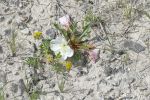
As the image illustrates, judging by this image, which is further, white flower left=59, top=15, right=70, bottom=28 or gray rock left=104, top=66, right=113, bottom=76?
white flower left=59, top=15, right=70, bottom=28

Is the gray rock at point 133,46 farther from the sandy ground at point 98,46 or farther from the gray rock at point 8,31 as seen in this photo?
the gray rock at point 8,31

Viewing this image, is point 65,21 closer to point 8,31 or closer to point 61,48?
point 61,48

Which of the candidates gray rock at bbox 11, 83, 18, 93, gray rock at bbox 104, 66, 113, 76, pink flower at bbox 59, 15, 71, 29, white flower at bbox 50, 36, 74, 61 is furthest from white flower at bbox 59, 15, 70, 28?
gray rock at bbox 11, 83, 18, 93

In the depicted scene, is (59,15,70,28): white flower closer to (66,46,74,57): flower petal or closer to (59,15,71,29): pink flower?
(59,15,71,29): pink flower

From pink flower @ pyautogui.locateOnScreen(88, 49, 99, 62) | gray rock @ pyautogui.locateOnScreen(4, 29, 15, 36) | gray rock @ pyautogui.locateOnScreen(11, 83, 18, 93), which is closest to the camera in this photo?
gray rock @ pyautogui.locateOnScreen(11, 83, 18, 93)

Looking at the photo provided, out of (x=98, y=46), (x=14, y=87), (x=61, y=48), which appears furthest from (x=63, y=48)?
(x=14, y=87)

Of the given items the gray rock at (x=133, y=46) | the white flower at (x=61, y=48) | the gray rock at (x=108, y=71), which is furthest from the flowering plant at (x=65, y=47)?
the gray rock at (x=133, y=46)

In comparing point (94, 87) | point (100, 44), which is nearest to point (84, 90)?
point (94, 87)
